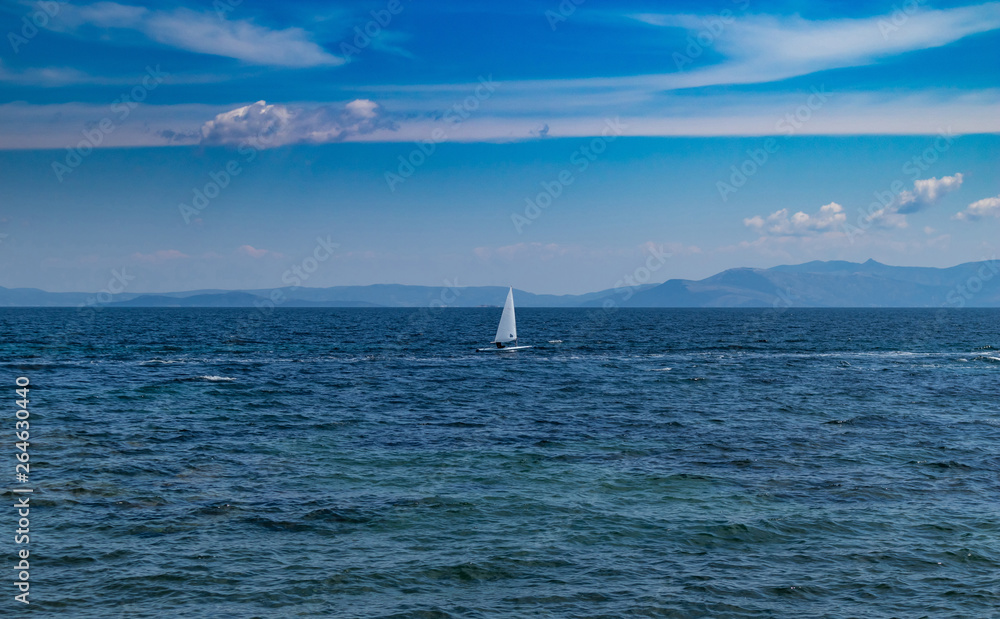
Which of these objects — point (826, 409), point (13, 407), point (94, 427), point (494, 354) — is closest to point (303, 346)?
point (494, 354)

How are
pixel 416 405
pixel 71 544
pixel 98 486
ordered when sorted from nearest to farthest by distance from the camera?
1. pixel 71 544
2. pixel 98 486
3. pixel 416 405

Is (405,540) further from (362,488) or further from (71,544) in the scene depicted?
(71,544)

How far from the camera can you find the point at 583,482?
1183 inches

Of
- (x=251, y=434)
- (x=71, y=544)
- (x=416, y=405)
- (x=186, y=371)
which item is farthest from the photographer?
(x=186, y=371)

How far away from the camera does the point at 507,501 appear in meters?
27.4

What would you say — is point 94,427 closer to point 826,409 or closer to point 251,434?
point 251,434

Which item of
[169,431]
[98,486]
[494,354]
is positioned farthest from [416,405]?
[494,354]

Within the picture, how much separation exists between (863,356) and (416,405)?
230 ft

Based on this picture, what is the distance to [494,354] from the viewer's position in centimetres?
9450

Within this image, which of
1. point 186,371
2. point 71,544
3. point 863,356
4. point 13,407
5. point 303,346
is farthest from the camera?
point 303,346

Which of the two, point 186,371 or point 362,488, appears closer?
point 362,488

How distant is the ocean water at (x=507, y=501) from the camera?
19.4 m

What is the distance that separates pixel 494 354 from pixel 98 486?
67.9 m

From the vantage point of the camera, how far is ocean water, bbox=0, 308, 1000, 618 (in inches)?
763
